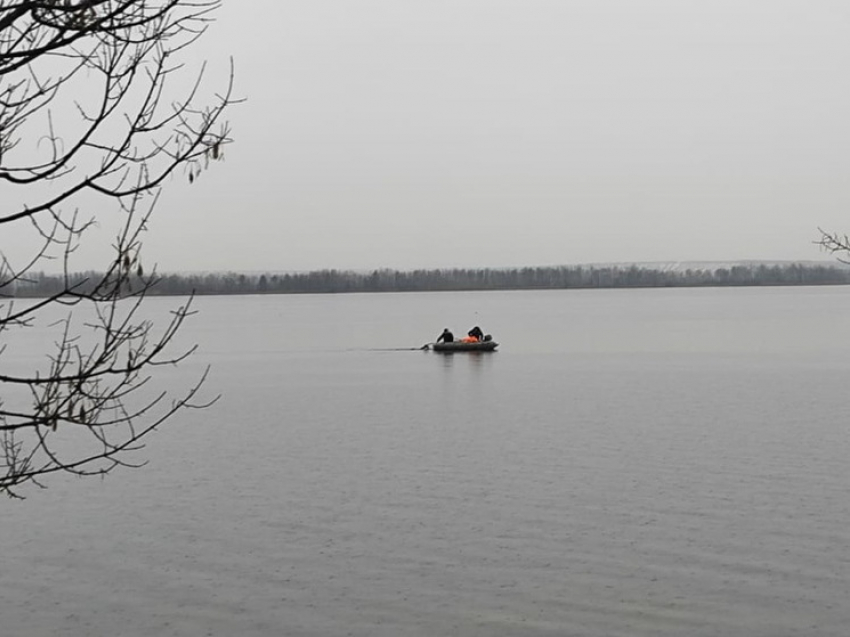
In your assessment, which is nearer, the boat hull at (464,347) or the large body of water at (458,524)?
the large body of water at (458,524)

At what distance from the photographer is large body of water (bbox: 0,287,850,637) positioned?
14.0 metres

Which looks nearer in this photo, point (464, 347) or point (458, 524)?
point (458, 524)

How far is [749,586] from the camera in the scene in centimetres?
1477

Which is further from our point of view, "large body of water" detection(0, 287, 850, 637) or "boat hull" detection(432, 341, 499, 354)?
"boat hull" detection(432, 341, 499, 354)

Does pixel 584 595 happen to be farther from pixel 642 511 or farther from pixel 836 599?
pixel 642 511

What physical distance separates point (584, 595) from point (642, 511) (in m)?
4.97

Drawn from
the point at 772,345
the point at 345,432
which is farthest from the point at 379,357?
the point at 345,432

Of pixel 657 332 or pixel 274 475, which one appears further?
pixel 657 332

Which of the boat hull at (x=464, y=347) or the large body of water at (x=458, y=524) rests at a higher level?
the boat hull at (x=464, y=347)

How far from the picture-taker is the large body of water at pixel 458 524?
553 inches

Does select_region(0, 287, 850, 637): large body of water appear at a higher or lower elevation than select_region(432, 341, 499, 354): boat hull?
lower

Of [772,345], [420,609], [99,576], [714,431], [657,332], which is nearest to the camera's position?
[420,609]

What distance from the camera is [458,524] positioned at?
18484mm

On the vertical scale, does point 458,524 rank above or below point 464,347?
below
